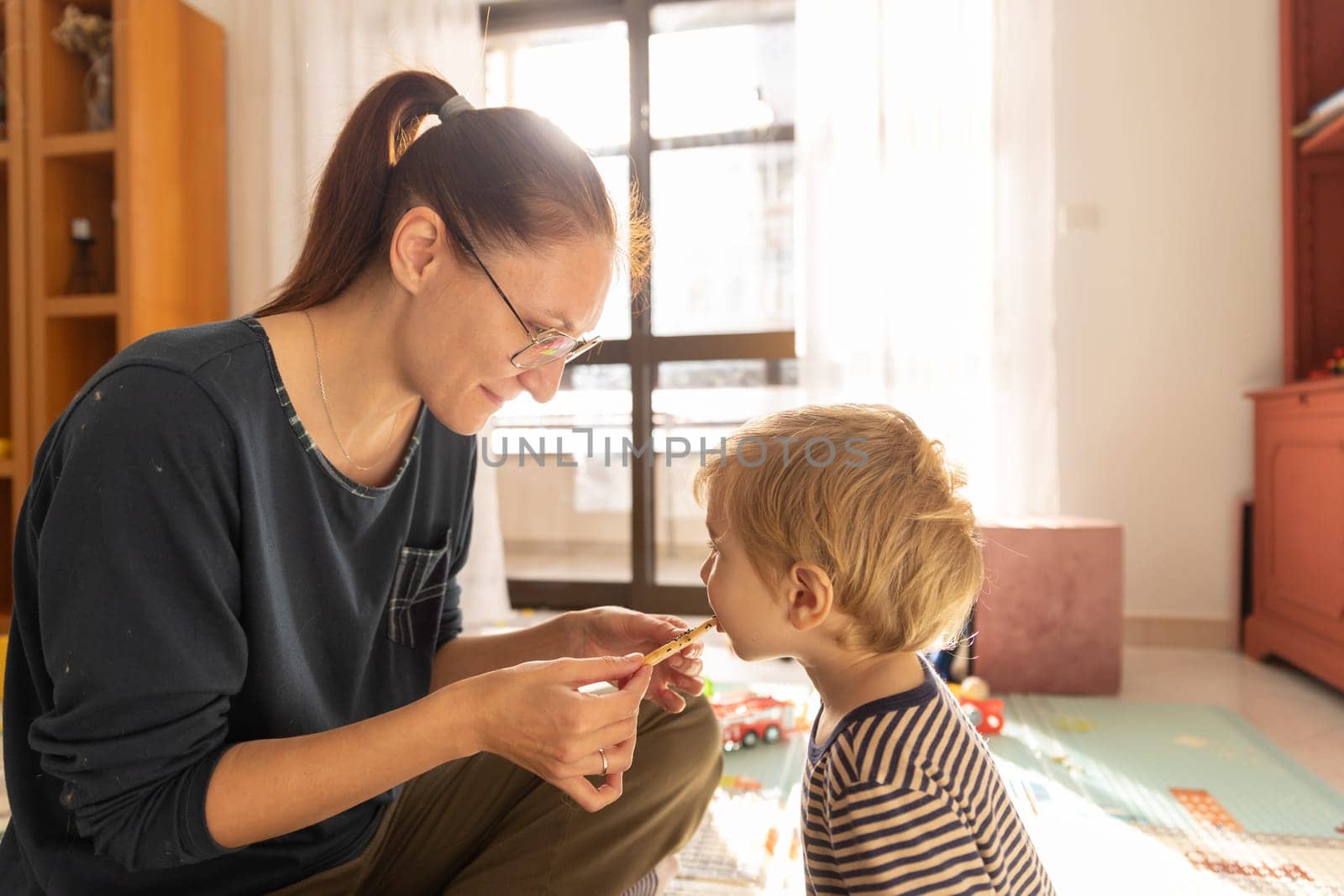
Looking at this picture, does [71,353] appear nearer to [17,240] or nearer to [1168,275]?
[17,240]

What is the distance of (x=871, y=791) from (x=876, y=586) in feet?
0.67

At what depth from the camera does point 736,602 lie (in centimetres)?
103

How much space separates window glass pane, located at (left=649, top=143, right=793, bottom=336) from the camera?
3363 millimetres

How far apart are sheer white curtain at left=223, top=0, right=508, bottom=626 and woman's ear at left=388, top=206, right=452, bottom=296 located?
243 cm

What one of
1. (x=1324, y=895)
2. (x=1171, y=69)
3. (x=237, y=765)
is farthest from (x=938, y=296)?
(x=237, y=765)

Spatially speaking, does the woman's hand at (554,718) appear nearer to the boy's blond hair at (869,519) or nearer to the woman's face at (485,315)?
the boy's blond hair at (869,519)

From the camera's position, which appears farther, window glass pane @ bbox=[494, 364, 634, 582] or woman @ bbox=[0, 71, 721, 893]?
window glass pane @ bbox=[494, 364, 634, 582]

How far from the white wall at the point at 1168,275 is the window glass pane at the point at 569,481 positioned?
1705mm

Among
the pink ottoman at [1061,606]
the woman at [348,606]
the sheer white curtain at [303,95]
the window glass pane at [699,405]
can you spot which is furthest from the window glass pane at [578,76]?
the woman at [348,606]

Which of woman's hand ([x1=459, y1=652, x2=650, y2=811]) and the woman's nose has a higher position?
the woman's nose

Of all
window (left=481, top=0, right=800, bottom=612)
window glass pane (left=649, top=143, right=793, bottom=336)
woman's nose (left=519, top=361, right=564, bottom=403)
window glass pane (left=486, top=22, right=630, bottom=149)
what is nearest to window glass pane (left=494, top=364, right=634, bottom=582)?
window (left=481, top=0, right=800, bottom=612)

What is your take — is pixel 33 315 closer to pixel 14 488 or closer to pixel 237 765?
pixel 14 488

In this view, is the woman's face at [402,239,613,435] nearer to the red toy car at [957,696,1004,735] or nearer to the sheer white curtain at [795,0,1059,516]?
the red toy car at [957,696,1004,735]

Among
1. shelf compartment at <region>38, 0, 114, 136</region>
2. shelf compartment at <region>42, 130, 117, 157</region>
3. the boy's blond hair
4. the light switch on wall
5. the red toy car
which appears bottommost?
the red toy car
